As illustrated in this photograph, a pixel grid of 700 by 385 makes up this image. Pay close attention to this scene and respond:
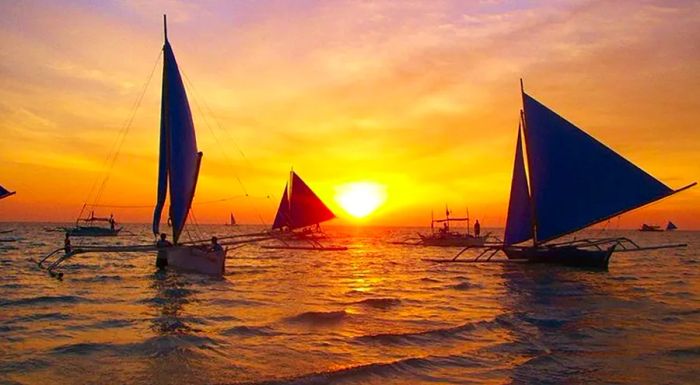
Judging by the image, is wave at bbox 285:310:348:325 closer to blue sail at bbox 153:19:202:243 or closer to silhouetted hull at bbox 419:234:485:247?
blue sail at bbox 153:19:202:243

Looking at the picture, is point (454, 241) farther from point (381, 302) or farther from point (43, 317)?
point (43, 317)

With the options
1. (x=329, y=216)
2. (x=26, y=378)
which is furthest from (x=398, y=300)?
(x=329, y=216)

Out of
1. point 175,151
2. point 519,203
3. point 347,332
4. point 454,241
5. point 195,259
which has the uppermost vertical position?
point 175,151

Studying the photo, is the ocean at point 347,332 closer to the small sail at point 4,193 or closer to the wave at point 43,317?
the wave at point 43,317

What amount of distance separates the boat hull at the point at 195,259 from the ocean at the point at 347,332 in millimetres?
686

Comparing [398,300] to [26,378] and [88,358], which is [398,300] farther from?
[26,378]

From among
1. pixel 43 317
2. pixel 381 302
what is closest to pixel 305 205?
pixel 381 302

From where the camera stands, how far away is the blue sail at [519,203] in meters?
35.1

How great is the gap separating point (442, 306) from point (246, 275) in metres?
17.9

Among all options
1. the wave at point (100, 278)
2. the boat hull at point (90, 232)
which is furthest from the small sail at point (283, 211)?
the boat hull at point (90, 232)

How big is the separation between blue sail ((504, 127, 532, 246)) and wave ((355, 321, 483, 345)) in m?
18.8

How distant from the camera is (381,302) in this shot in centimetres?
2428

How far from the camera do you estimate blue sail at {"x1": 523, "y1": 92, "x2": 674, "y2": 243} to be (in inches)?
1181

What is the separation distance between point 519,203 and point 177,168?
846 inches
